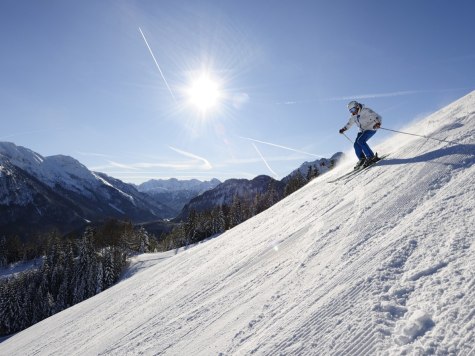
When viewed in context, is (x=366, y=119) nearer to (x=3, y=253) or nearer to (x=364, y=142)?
(x=364, y=142)

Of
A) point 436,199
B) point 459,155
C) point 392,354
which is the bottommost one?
point 392,354

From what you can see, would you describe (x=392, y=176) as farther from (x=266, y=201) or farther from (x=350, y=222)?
(x=266, y=201)

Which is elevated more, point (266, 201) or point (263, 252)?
point (266, 201)

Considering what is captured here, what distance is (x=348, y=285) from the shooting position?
15.8 feet

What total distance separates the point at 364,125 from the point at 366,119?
24cm

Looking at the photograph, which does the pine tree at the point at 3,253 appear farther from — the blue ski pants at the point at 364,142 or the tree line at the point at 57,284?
the blue ski pants at the point at 364,142

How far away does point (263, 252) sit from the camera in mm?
8742

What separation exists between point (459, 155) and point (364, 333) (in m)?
6.23

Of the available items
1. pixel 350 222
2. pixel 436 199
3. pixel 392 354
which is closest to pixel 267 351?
pixel 392 354

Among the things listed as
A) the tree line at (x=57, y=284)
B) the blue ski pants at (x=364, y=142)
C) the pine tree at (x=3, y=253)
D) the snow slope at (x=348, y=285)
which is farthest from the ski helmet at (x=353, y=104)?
the pine tree at (x=3, y=253)

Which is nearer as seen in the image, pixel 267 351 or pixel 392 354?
pixel 392 354

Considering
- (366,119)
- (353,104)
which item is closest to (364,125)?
(366,119)

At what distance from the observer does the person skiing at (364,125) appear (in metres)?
12.7

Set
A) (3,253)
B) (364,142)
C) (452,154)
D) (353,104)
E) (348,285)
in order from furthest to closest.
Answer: (3,253) < (364,142) < (353,104) < (452,154) < (348,285)
